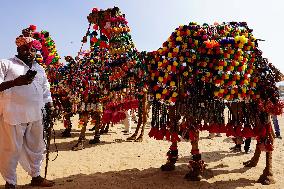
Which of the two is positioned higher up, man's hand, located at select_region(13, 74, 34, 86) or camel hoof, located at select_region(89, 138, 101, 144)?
man's hand, located at select_region(13, 74, 34, 86)

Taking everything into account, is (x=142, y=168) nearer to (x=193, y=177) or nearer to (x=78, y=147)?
(x=193, y=177)

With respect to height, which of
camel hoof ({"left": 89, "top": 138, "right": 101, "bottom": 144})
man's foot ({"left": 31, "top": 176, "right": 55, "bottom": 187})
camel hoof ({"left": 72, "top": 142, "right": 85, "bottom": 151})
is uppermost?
camel hoof ({"left": 89, "top": 138, "right": 101, "bottom": 144})

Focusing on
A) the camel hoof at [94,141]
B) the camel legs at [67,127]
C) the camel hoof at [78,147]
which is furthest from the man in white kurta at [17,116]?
the camel legs at [67,127]

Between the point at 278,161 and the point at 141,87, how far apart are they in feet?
12.7

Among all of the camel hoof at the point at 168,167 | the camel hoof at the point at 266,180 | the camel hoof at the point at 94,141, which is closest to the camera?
the camel hoof at the point at 266,180

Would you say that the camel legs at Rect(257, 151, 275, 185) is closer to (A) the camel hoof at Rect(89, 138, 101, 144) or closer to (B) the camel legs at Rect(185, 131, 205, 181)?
(B) the camel legs at Rect(185, 131, 205, 181)

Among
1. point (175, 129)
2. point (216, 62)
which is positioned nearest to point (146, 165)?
point (175, 129)

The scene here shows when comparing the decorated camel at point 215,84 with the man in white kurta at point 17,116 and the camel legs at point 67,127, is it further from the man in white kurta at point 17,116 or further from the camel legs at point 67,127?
the camel legs at point 67,127

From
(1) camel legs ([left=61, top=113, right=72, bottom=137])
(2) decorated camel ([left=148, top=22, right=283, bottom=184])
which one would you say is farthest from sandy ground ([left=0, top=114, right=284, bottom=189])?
(1) camel legs ([left=61, top=113, right=72, bottom=137])

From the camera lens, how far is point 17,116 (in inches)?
209

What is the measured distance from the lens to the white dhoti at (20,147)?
5.36m

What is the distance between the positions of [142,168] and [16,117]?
2.85 m

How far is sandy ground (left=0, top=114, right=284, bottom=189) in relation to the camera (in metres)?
5.92

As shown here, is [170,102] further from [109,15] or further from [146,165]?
[109,15]
